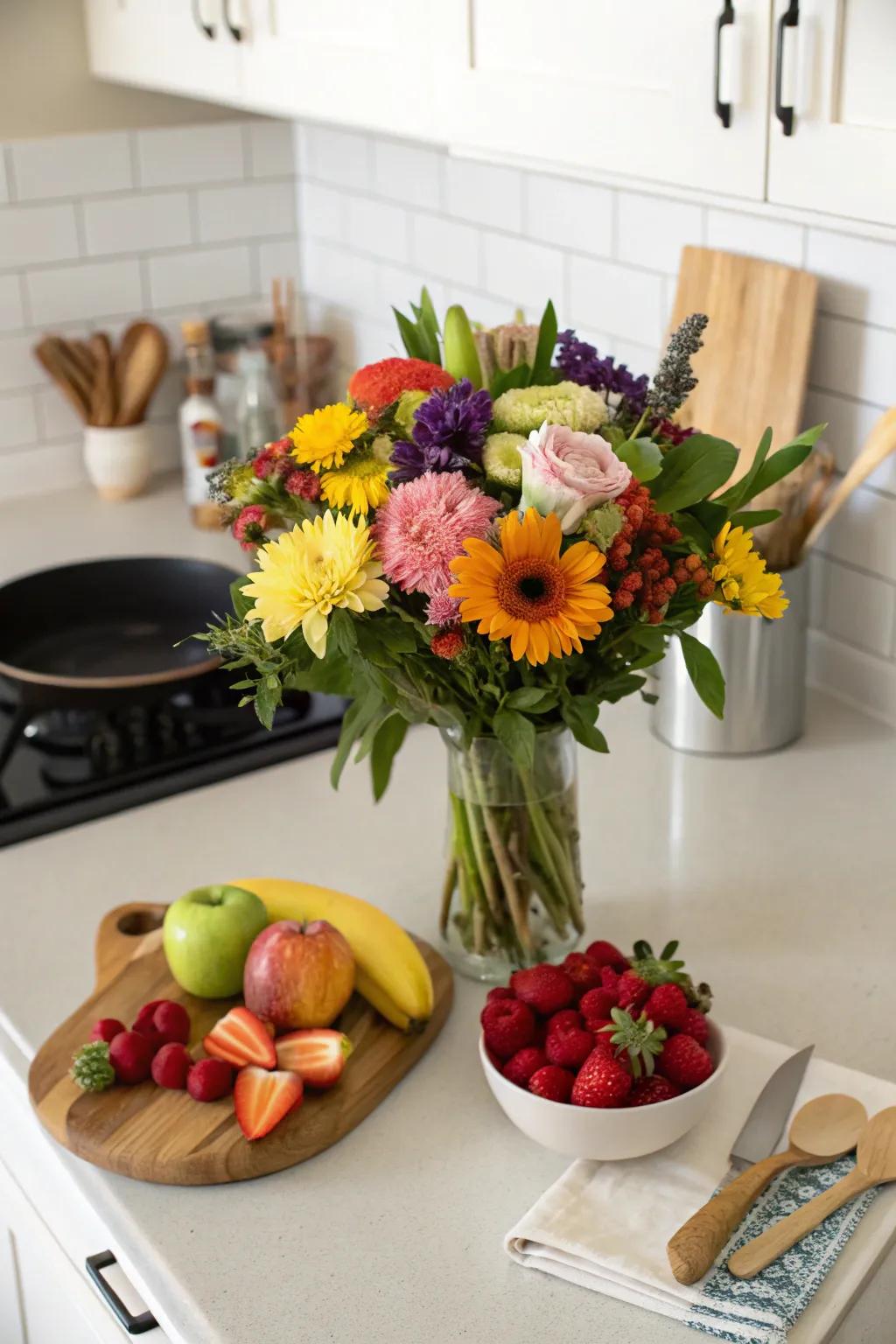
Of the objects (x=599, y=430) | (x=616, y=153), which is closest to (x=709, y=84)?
(x=616, y=153)

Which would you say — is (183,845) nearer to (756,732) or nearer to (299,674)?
(299,674)

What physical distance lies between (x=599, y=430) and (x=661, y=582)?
0.12 m

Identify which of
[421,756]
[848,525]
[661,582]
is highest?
[661,582]

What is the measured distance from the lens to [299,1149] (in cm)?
100

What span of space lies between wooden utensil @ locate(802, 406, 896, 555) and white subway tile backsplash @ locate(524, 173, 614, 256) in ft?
1.53

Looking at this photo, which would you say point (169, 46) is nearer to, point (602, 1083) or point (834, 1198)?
point (602, 1083)

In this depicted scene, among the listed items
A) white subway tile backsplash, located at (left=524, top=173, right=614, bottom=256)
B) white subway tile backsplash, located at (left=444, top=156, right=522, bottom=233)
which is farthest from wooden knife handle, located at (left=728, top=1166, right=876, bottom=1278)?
white subway tile backsplash, located at (left=444, top=156, right=522, bottom=233)

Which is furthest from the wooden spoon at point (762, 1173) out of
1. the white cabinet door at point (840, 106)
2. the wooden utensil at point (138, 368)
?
the wooden utensil at point (138, 368)

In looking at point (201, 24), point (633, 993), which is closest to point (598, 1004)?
point (633, 993)

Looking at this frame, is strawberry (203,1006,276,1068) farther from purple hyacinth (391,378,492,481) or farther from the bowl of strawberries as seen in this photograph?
purple hyacinth (391,378,492,481)

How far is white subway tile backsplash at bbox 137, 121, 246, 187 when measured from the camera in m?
2.22

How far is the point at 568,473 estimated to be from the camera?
2.87 ft

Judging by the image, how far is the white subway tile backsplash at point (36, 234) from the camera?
214 cm

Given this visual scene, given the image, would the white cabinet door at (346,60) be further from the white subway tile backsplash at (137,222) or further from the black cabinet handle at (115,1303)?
the black cabinet handle at (115,1303)
